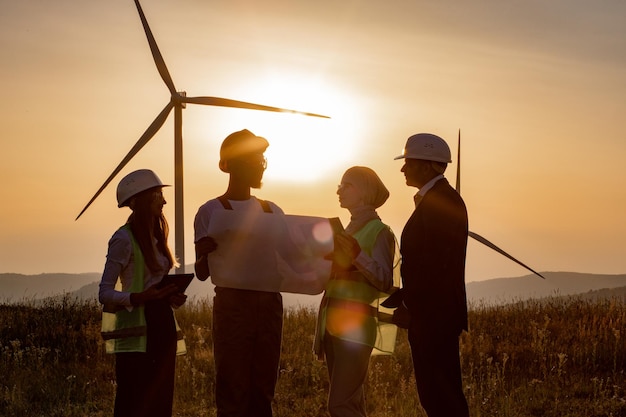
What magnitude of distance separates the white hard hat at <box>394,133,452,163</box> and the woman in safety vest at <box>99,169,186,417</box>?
1888 mm

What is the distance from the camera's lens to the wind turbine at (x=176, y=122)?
16.1 metres

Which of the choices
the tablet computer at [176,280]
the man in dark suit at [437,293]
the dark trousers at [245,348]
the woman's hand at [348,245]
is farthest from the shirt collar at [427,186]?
the tablet computer at [176,280]

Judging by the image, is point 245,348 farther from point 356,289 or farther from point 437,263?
point 437,263

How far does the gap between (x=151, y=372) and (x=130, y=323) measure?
41cm

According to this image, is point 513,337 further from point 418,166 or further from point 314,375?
point 418,166

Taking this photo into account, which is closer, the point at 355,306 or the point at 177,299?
the point at 177,299

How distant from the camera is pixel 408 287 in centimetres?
665

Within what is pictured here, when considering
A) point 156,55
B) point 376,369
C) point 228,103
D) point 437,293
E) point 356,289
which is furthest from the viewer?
point 156,55

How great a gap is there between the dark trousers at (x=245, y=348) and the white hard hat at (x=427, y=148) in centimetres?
148

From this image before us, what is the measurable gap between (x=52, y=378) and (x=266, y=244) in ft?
21.4

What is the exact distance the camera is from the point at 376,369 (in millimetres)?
12453

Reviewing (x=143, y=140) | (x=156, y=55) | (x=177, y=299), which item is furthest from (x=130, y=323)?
(x=156, y=55)

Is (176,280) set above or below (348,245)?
below

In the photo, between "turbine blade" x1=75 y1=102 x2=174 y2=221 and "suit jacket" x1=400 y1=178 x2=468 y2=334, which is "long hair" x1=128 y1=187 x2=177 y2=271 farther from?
"turbine blade" x1=75 y1=102 x2=174 y2=221
